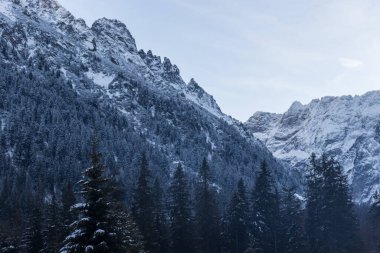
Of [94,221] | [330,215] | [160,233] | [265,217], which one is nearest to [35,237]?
[160,233]

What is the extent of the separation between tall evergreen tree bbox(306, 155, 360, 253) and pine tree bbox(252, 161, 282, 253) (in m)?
4.06

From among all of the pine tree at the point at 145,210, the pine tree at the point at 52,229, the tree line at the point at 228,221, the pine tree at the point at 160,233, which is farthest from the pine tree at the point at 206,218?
the pine tree at the point at 52,229

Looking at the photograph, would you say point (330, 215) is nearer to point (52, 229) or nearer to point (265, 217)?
point (265, 217)

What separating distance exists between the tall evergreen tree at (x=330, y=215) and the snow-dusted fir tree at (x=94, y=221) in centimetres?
3798

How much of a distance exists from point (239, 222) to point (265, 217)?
10.6 ft

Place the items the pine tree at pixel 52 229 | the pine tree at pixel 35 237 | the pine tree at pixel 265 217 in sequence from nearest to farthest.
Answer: the pine tree at pixel 35 237 → the pine tree at pixel 52 229 → the pine tree at pixel 265 217

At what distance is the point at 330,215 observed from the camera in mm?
56719

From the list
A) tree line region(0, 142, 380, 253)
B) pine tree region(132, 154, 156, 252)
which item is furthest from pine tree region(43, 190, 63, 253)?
pine tree region(132, 154, 156, 252)

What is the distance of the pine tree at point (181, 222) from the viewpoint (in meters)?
55.1

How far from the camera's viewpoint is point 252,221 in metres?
60.6

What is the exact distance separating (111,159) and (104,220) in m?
168

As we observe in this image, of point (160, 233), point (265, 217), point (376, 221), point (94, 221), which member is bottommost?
point (94, 221)

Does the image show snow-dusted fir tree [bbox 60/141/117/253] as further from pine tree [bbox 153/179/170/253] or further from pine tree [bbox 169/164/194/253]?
pine tree [bbox 169/164/194/253]

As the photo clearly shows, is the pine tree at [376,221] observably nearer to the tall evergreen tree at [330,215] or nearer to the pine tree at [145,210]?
the tall evergreen tree at [330,215]
